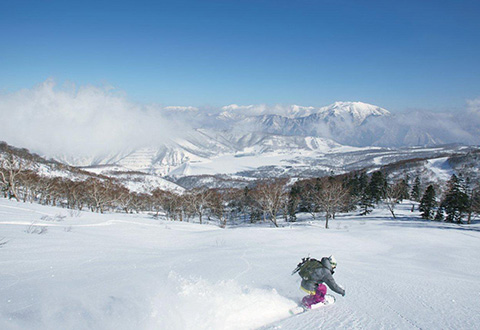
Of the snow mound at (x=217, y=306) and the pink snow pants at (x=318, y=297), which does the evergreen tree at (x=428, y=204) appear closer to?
the pink snow pants at (x=318, y=297)

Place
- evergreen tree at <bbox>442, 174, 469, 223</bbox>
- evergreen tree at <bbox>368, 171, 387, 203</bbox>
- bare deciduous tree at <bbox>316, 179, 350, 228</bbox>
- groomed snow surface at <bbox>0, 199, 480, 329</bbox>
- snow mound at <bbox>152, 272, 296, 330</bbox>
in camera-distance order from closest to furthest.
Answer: groomed snow surface at <bbox>0, 199, 480, 329</bbox> < snow mound at <bbox>152, 272, 296, 330</bbox> < bare deciduous tree at <bbox>316, 179, 350, 228</bbox> < evergreen tree at <bbox>442, 174, 469, 223</bbox> < evergreen tree at <bbox>368, 171, 387, 203</bbox>

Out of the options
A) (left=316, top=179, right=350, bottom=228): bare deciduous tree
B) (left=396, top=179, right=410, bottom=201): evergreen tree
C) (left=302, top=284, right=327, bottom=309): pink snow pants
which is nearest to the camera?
(left=302, top=284, right=327, bottom=309): pink snow pants

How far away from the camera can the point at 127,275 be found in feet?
15.9

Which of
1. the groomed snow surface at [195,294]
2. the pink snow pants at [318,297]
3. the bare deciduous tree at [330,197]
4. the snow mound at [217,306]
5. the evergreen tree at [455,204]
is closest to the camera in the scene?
the groomed snow surface at [195,294]

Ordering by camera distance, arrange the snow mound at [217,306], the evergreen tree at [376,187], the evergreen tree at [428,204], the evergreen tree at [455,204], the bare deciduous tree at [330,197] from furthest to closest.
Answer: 1. the evergreen tree at [376,187]
2. the evergreen tree at [428,204]
3. the evergreen tree at [455,204]
4. the bare deciduous tree at [330,197]
5. the snow mound at [217,306]

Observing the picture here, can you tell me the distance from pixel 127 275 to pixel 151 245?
4.67 metres

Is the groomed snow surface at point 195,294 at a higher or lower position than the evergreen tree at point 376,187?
lower

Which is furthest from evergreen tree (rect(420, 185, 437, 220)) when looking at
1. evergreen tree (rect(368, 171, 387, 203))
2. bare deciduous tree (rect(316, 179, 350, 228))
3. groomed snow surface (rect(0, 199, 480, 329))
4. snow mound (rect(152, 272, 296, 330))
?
snow mound (rect(152, 272, 296, 330))

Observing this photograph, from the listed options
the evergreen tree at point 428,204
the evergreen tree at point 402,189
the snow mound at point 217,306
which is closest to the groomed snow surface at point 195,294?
the snow mound at point 217,306

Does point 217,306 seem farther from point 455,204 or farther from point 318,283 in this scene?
point 455,204

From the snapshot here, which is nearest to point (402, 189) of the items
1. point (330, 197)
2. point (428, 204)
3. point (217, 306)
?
point (428, 204)

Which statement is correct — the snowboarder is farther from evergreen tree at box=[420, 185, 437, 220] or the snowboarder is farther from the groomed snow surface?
evergreen tree at box=[420, 185, 437, 220]

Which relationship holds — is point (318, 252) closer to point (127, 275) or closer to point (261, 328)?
point (261, 328)

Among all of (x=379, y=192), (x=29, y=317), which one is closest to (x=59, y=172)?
(x=379, y=192)
